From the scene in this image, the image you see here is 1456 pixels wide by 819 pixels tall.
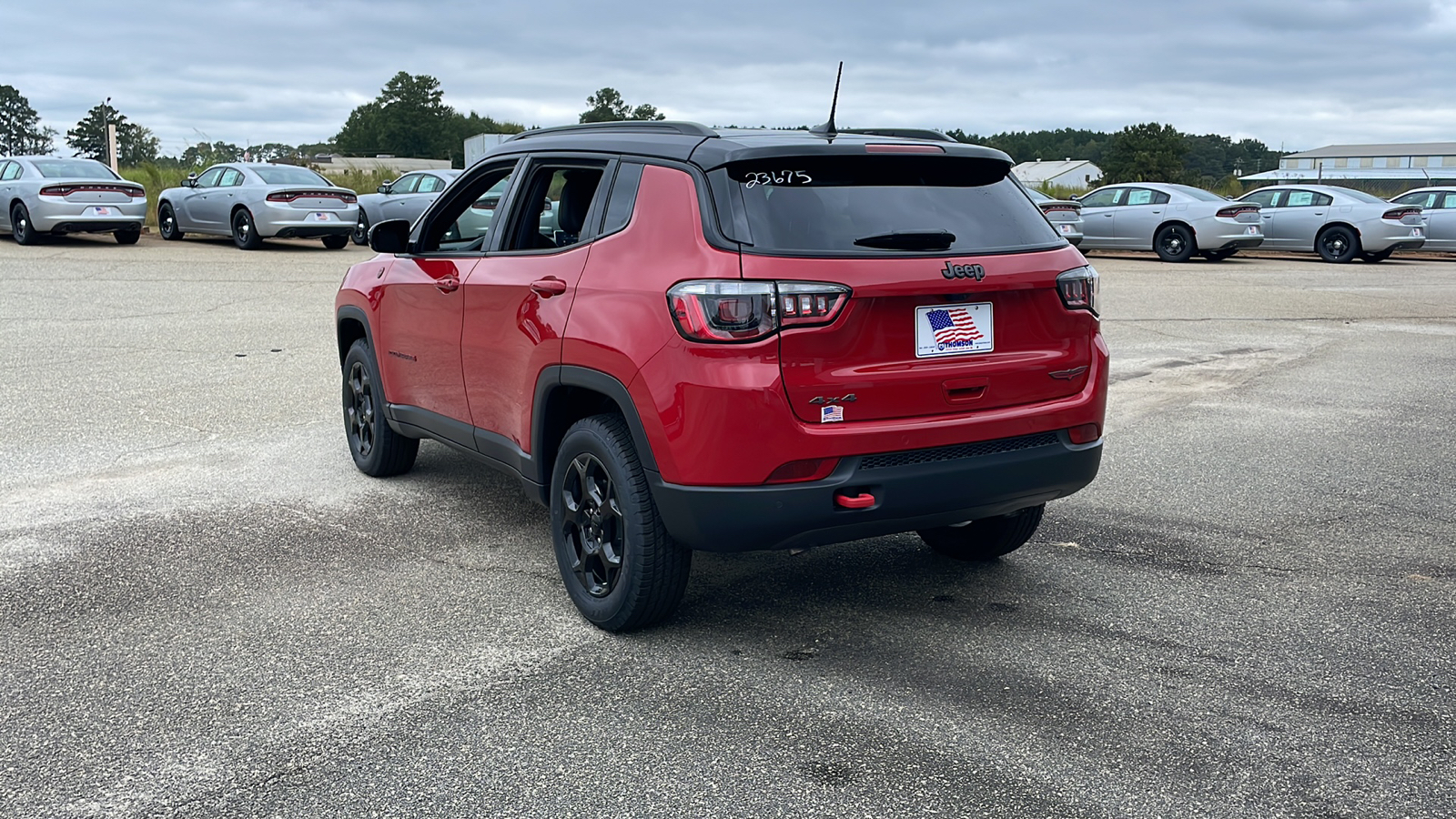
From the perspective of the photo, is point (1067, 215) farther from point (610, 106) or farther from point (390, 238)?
point (610, 106)

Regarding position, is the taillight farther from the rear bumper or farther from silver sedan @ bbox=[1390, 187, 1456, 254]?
silver sedan @ bbox=[1390, 187, 1456, 254]

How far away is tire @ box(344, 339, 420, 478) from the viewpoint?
248 inches

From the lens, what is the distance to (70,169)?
2159 centimetres

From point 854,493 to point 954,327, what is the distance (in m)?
0.63

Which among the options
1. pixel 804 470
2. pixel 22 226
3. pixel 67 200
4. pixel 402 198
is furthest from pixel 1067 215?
pixel 804 470

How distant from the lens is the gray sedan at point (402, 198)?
22.8 metres

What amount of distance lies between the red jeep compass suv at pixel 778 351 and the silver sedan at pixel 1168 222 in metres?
20.4

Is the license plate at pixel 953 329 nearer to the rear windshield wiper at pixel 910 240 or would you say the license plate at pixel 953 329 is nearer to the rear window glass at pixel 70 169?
the rear windshield wiper at pixel 910 240

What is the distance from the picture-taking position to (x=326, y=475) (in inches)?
259

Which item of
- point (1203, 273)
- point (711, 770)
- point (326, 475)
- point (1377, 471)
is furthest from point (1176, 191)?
point (711, 770)

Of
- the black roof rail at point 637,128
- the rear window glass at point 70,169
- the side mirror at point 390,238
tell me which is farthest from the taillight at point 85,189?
the black roof rail at point 637,128

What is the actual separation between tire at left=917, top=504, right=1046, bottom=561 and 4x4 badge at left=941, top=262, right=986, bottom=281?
1155 millimetres

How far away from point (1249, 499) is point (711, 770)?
3877mm

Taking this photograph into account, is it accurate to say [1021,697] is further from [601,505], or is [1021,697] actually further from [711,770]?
[601,505]
